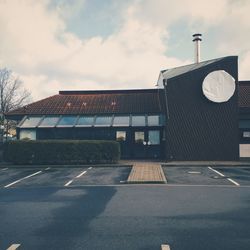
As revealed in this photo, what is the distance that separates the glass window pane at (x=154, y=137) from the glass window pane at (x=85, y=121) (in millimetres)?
5150

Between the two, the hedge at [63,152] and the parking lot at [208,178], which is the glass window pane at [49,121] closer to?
the hedge at [63,152]

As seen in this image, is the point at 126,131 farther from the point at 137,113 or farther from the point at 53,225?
the point at 53,225

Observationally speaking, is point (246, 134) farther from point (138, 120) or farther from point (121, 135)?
point (121, 135)

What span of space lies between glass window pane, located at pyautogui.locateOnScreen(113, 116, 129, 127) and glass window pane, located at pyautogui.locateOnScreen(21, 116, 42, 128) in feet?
22.9

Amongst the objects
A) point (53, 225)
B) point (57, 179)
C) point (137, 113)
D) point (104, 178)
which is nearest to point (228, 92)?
point (137, 113)

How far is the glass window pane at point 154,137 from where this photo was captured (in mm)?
26656

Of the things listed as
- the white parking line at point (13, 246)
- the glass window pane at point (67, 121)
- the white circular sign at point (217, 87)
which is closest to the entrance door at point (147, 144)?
the white circular sign at point (217, 87)

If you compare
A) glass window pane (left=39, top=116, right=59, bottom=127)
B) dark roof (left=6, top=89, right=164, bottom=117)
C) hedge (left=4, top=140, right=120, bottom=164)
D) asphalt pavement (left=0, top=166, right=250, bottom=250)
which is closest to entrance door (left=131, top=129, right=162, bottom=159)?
dark roof (left=6, top=89, right=164, bottom=117)

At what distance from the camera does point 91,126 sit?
26.2 m

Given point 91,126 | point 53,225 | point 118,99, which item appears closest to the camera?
point 53,225

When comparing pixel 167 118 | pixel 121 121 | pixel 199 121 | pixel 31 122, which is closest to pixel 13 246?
pixel 167 118

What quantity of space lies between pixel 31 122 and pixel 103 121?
21.3 feet

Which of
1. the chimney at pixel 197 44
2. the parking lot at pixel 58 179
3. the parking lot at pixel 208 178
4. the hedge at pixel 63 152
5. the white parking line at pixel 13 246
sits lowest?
the white parking line at pixel 13 246

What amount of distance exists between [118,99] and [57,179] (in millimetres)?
15913
